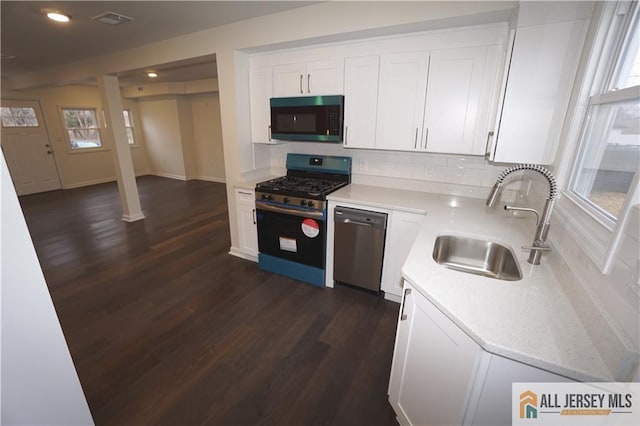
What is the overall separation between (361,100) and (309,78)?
22.6 inches

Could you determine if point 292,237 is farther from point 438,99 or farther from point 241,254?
point 438,99

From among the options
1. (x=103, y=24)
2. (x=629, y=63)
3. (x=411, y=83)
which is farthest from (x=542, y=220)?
(x=103, y=24)

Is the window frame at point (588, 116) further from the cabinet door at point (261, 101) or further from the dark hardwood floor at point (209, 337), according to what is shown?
the cabinet door at point (261, 101)

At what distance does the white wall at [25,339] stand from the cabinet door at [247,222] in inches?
78.3

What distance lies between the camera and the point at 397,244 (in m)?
2.36

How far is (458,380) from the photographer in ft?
3.38

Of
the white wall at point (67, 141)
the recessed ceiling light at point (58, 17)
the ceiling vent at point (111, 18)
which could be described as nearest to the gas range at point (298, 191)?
the ceiling vent at point (111, 18)

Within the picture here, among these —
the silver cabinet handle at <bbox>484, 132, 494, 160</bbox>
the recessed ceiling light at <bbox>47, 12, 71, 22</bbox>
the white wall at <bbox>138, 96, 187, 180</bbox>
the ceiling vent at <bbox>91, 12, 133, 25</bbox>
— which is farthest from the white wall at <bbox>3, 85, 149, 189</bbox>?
the silver cabinet handle at <bbox>484, 132, 494, 160</bbox>

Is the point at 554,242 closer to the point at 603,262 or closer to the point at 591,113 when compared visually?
the point at 603,262

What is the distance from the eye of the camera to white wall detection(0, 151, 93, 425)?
952 millimetres

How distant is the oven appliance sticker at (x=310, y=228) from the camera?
2.62 metres

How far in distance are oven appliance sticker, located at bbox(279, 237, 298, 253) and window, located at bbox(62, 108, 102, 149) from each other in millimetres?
7107

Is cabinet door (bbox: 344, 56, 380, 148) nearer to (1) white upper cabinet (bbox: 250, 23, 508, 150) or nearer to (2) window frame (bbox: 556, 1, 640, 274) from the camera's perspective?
(1) white upper cabinet (bbox: 250, 23, 508, 150)

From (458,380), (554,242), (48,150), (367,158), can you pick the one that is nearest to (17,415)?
(458,380)
